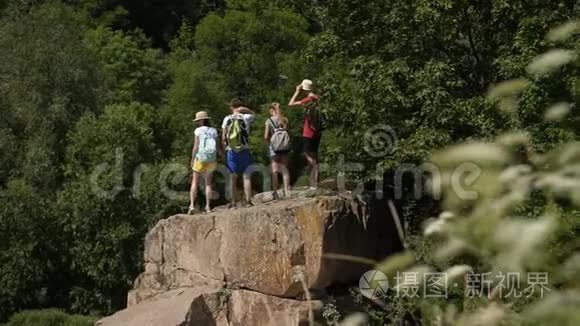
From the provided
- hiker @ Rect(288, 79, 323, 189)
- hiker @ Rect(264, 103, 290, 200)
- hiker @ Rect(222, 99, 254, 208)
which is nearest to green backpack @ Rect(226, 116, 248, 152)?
hiker @ Rect(222, 99, 254, 208)

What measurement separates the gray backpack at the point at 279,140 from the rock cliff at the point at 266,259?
0.76 meters

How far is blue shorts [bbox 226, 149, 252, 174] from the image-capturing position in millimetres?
12156

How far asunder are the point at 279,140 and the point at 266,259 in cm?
166

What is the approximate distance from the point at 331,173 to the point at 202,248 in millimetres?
2158

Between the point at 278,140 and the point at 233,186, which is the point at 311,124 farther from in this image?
the point at 233,186

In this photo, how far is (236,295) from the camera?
43.4ft

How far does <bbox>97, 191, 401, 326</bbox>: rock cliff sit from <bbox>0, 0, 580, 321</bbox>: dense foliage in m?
0.83

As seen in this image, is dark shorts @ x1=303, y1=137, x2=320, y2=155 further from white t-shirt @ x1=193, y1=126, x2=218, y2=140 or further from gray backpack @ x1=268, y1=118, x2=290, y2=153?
white t-shirt @ x1=193, y1=126, x2=218, y2=140

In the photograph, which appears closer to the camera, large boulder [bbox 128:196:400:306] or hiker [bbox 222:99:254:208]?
hiker [bbox 222:99:254:208]

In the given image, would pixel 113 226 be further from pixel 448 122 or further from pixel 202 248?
pixel 448 122

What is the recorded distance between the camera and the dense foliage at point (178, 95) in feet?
38.2
